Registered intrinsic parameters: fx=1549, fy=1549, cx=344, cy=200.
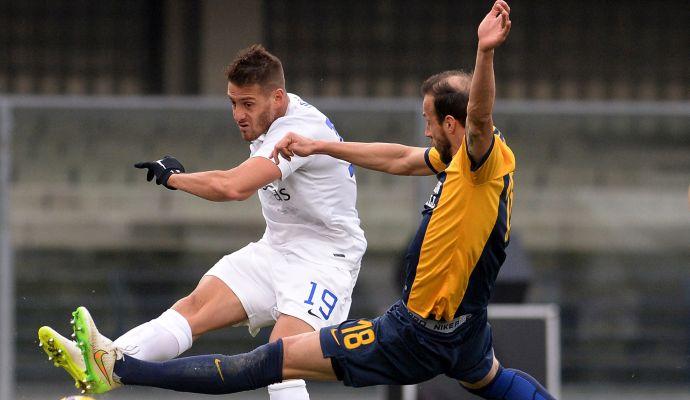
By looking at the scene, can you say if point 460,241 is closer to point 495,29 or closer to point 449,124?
point 449,124

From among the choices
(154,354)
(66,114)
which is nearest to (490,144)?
(154,354)

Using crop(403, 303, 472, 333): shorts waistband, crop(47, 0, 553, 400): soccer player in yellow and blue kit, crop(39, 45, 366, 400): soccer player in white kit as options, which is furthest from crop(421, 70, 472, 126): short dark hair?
crop(39, 45, 366, 400): soccer player in white kit

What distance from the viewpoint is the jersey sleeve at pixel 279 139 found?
678 cm

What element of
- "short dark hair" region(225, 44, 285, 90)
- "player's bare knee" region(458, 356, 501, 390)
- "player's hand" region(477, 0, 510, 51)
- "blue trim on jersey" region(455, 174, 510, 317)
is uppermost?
"player's hand" region(477, 0, 510, 51)

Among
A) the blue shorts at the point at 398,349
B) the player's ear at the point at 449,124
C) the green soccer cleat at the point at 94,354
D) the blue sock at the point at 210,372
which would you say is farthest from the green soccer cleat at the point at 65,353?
the player's ear at the point at 449,124

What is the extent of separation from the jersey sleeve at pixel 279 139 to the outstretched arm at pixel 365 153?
0.32 ft

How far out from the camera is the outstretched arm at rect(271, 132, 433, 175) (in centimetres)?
650

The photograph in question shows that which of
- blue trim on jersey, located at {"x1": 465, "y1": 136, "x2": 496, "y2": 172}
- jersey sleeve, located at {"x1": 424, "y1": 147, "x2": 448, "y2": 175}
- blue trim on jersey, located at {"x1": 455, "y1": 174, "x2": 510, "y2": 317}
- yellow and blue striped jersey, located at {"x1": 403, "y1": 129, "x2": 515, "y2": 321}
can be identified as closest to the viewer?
blue trim on jersey, located at {"x1": 465, "y1": 136, "x2": 496, "y2": 172}

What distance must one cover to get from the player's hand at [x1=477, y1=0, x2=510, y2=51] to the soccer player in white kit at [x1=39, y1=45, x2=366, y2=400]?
1413 mm

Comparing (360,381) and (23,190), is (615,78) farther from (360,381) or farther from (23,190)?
(360,381)

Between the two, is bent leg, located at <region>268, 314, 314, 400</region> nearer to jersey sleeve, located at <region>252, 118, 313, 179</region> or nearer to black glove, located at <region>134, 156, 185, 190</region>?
jersey sleeve, located at <region>252, 118, 313, 179</region>

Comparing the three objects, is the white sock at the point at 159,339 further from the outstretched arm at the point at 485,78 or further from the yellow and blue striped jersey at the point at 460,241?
the outstretched arm at the point at 485,78

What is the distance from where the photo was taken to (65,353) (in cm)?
638

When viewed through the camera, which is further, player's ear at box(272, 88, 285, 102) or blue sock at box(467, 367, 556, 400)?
Answer: player's ear at box(272, 88, 285, 102)
